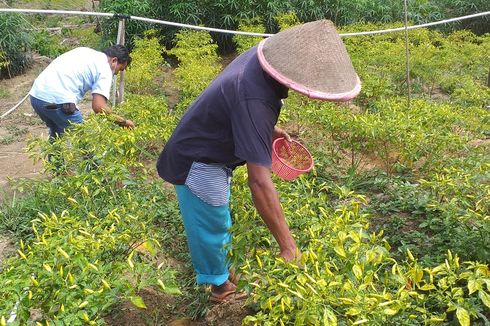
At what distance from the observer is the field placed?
174 centimetres

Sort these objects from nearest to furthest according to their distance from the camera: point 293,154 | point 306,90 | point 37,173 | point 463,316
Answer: point 463,316 → point 306,90 → point 293,154 → point 37,173

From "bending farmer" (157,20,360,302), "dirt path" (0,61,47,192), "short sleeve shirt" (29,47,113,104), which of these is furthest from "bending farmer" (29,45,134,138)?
"bending farmer" (157,20,360,302)

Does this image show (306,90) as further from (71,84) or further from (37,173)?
(37,173)

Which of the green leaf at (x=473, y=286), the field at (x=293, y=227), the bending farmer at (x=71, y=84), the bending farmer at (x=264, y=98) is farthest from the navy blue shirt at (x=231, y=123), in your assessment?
the bending farmer at (x=71, y=84)

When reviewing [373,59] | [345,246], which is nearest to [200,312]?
[345,246]

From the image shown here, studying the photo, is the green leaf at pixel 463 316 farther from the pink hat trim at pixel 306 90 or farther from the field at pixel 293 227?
the pink hat trim at pixel 306 90

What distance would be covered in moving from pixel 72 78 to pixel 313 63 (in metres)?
2.70

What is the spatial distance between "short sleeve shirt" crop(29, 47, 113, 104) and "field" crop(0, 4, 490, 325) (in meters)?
0.51

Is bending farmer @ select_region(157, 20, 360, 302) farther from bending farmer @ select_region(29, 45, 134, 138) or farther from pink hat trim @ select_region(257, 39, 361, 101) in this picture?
bending farmer @ select_region(29, 45, 134, 138)

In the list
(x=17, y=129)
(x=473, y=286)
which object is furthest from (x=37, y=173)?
(x=473, y=286)

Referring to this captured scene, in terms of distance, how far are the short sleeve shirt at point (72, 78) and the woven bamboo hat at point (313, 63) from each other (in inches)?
92.8

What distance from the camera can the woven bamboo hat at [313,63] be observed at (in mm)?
1906

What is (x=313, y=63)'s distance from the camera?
1926 mm

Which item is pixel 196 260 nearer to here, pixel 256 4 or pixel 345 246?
pixel 345 246
